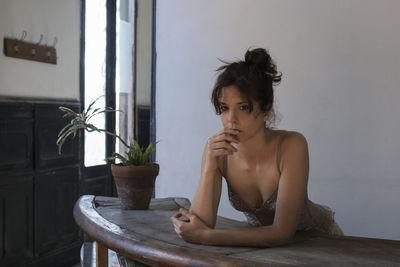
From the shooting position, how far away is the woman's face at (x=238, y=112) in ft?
4.68

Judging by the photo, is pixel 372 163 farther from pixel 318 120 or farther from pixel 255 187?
pixel 255 187

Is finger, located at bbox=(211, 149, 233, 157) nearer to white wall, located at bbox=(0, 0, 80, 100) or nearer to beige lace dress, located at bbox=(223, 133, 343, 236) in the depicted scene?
beige lace dress, located at bbox=(223, 133, 343, 236)

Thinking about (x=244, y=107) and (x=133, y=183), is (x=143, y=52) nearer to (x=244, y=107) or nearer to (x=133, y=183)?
(x=133, y=183)

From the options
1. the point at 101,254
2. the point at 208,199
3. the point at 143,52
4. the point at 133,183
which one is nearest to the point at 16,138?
the point at 133,183

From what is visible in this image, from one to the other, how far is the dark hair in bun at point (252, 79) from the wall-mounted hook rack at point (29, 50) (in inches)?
81.4

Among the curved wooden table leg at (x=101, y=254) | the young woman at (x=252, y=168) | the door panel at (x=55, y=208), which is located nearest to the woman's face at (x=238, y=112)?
the young woman at (x=252, y=168)

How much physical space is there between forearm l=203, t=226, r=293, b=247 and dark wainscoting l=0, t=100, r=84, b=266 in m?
2.14

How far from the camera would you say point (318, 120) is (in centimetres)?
249

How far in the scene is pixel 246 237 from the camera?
1221mm

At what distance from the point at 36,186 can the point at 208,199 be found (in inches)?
84.1

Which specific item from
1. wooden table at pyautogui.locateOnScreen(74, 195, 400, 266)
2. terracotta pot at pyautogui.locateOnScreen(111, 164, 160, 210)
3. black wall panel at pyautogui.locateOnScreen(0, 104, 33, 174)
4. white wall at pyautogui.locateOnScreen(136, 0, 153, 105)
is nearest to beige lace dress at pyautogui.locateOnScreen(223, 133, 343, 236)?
wooden table at pyautogui.locateOnScreen(74, 195, 400, 266)

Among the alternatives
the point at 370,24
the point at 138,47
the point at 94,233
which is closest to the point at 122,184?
the point at 94,233

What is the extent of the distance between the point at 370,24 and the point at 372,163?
0.78m

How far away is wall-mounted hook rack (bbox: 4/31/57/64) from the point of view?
9.67 ft
